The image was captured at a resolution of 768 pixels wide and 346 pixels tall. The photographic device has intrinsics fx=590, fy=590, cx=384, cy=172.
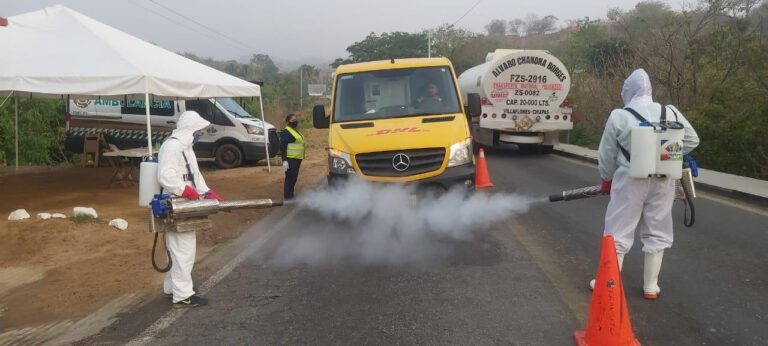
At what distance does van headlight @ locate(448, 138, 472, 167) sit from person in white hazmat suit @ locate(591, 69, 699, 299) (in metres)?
2.60

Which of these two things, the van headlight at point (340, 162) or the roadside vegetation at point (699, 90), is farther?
the roadside vegetation at point (699, 90)

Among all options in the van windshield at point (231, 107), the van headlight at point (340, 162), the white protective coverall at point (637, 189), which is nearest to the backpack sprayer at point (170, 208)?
the van headlight at point (340, 162)

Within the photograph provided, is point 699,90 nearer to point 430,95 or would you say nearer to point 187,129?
point 430,95

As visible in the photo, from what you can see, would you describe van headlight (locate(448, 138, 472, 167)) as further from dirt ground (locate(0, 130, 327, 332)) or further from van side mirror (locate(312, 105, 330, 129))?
dirt ground (locate(0, 130, 327, 332))

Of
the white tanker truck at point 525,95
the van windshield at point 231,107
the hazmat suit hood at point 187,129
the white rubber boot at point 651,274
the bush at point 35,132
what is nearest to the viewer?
the white rubber boot at point 651,274

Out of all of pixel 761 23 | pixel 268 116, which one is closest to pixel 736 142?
pixel 761 23

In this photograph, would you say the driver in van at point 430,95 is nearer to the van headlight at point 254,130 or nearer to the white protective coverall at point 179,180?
the white protective coverall at point 179,180

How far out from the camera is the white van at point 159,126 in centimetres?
1514

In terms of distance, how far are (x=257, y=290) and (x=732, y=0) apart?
1819cm

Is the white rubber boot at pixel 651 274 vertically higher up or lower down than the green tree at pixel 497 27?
lower down

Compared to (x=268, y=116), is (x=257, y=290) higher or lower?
lower

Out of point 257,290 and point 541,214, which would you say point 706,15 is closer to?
point 541,214

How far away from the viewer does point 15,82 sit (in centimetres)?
839

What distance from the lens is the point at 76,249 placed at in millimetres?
6996
